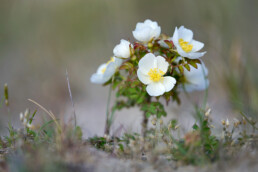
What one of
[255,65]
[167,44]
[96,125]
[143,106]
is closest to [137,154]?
[143,106]

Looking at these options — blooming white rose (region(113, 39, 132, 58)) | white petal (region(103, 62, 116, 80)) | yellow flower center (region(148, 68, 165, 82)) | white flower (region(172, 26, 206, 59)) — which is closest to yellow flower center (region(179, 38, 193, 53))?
white flower (region(172, 26, 206, 59))

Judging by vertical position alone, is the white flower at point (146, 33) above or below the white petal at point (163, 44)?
above

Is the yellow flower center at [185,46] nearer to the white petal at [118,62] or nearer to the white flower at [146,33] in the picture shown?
the white flower at [146,33]

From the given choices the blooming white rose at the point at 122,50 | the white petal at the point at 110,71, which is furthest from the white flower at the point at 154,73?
the white petal at the point at 110,71

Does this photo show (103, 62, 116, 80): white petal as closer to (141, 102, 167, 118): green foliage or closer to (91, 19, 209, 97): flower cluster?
(91, 19, 209, 97): flower cluster

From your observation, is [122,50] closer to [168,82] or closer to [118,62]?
[118,62]

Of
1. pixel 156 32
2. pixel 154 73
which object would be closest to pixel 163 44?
pixel 156 32
